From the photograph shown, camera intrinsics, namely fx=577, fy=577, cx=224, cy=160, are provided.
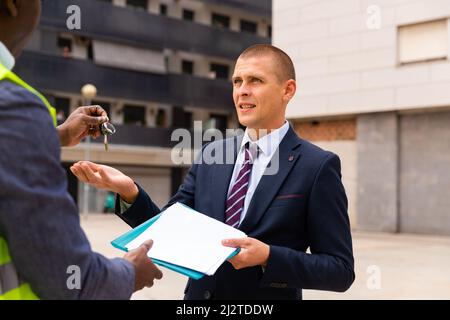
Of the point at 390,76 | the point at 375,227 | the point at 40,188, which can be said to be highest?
the point at 390,76

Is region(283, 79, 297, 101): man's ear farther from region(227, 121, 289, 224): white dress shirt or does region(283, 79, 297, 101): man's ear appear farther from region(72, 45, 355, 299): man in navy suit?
region(227, 121, 289, 224): white dress shirt

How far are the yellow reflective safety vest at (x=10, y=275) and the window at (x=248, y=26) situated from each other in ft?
113

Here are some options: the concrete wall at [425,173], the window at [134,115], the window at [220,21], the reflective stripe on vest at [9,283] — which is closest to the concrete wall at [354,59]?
the concrete wall at [425,173]

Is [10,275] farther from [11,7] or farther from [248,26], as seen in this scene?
[248,26]

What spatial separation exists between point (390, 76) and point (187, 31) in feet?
49.8

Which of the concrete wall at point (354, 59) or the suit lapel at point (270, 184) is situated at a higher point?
the concrete wall at point (354, 59)

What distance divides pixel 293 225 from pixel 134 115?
29707mm

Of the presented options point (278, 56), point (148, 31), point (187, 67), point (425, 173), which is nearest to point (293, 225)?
point (278, 56)

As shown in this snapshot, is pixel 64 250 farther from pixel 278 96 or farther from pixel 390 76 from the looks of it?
pixel 390 76

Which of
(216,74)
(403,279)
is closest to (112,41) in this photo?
(216,74)

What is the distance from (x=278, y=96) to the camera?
2475 mm

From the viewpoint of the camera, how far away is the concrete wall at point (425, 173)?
18359 mm

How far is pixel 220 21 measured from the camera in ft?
113

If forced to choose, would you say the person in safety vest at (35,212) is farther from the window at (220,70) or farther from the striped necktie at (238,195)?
the window at (220,70)
